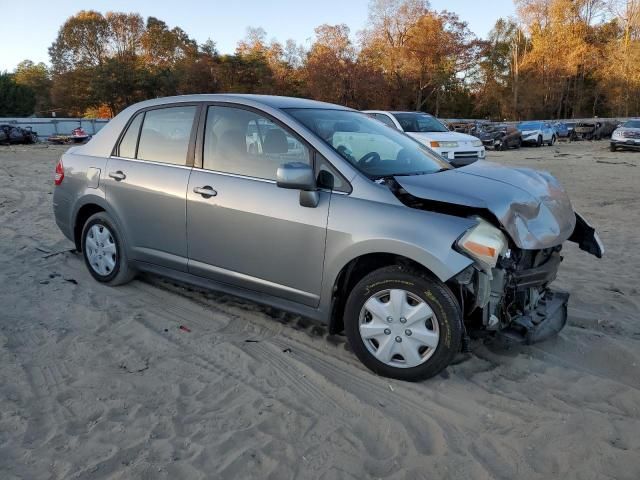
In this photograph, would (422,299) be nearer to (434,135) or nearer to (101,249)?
(101,249)

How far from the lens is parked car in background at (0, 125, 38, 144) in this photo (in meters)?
30.3

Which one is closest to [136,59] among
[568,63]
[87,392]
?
[568,63]

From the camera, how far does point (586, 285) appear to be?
499 cm

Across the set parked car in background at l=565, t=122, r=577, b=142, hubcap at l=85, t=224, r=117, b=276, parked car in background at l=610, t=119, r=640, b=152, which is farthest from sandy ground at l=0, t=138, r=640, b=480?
parked car in background at l=565, t=122, r=577, b=142

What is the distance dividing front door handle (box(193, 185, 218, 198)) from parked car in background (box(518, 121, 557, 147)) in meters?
29.1

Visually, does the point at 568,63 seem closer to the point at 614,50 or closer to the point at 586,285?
the point at 614,50

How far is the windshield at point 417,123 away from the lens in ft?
43.3

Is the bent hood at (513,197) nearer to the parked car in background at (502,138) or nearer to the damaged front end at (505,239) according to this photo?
the damaged front end at (505,239)

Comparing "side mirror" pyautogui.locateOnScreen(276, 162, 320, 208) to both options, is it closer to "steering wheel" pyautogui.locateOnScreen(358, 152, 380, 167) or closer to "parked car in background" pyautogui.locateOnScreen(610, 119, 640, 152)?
"steering wheel" pyautogui.locateOnScreen(358, 152, 380, 167)

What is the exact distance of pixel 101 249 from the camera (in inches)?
189

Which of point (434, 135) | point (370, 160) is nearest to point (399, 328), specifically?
point (370, 160)

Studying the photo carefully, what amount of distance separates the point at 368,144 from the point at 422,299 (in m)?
1.35

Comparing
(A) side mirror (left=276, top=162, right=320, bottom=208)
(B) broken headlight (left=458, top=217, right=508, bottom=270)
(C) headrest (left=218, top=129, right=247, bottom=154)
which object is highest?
(C) headrest (left=218, top=129, right=247, bottom=154)

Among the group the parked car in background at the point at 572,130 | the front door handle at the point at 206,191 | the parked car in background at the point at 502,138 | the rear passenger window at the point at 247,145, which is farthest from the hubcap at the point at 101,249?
the parked car in background at the point at 572,130
